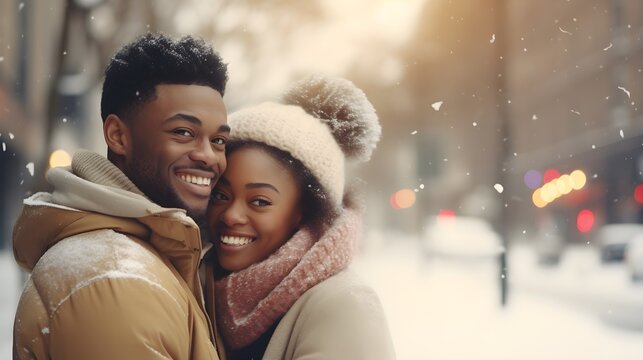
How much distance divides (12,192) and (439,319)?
486 inches

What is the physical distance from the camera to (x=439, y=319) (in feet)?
32.1

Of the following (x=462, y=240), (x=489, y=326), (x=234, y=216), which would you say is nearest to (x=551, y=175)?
(x=462, y=240)

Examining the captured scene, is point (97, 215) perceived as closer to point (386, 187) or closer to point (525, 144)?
point (525, 144)

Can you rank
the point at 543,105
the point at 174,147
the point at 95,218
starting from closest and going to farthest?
the point at 95,218, the point at 174,147, the point at 543,105

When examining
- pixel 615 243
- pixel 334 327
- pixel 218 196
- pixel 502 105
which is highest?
pixel 502 105

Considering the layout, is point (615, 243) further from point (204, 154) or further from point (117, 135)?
point (117, 135)

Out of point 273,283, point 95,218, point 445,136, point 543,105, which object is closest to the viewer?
point 95,218

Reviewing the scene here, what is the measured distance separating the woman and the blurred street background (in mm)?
279

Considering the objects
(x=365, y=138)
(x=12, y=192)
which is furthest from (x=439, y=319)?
(x=12, y=192)

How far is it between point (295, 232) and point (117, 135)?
80cm

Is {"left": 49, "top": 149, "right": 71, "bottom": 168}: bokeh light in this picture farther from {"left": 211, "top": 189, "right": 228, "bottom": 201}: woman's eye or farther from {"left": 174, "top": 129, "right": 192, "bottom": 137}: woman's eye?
{"left": 174, "top": 129, "right": 192, "bottom": 137}: woman's eye

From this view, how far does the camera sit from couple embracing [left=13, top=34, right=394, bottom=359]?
1.90m

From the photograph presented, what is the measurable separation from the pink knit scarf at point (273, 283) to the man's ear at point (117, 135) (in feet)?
2.04

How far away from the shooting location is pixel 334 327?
244 centimetres
